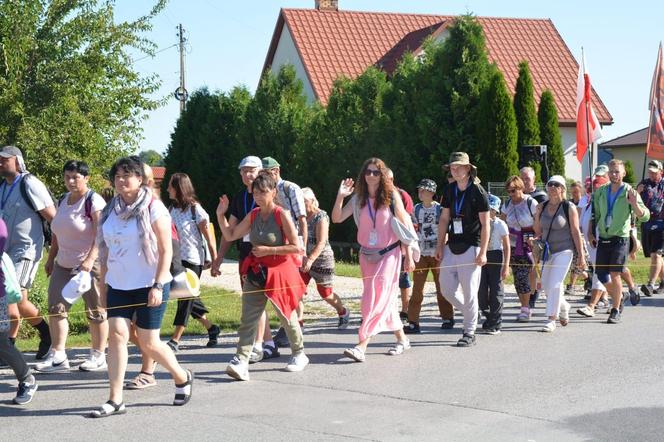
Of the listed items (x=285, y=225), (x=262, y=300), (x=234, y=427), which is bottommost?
(x=234, y=427)

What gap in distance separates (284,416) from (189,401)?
0.87 m

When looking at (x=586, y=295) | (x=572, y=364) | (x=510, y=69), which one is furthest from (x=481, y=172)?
(x=510, y=69)

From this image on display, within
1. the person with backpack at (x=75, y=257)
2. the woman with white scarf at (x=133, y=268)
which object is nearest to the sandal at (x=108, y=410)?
the woman with white scarf at (x=133, y=268)

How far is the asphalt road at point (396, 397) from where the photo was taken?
651cm

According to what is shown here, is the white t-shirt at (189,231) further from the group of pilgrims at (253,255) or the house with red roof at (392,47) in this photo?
the house with red roof at (392,47)

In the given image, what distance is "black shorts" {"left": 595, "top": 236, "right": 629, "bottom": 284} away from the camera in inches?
451

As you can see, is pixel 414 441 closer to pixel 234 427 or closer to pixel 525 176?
pixel 234 427

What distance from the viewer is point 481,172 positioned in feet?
73.3

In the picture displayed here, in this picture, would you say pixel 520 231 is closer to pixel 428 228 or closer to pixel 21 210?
pixel 428 228

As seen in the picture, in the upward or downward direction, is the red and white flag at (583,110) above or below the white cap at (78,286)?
above

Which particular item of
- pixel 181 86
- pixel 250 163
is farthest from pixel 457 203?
pixel 181 86

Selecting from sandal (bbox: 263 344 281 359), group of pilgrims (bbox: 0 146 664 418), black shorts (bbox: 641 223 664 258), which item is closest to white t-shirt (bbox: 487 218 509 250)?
group of pilgrims (bbox: 0 146 664 418)

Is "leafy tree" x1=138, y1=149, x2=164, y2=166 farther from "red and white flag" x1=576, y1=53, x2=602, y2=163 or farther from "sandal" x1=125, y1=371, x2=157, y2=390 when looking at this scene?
"red and white flag" x1=576, y1=53, x2=602, y2=163

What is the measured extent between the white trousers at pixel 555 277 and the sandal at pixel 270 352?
10.9 feet
